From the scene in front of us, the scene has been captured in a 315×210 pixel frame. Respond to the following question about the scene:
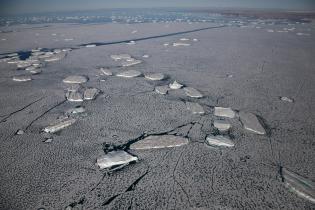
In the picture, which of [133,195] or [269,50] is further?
[269,50]

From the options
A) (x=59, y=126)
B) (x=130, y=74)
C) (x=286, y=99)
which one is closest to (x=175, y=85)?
(x=130, y=74)

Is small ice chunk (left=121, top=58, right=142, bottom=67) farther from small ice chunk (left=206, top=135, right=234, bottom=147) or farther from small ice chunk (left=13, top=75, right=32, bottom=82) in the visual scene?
small ice chunk (left=206, top=135, right=234, bottom=147)

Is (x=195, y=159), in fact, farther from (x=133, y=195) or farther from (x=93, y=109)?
(x=93, y=109)

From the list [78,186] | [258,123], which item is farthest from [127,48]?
[78,186]

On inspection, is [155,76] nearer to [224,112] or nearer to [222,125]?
[224,112]

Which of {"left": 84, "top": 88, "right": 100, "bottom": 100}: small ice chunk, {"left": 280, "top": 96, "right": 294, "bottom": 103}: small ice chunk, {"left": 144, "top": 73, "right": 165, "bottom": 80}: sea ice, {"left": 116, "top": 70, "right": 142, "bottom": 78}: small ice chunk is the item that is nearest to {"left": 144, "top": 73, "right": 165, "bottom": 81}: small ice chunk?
{"left": 144, "top": 73, "right": 165, "bottom": 80}: sea ice

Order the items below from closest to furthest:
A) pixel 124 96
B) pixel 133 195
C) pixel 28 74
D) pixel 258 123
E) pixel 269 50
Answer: pixel 133 195, pixel 258 123, pixel 124 96, pixel 28 74, pixel 269 50

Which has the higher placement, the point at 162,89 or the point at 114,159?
the point at 162,89
